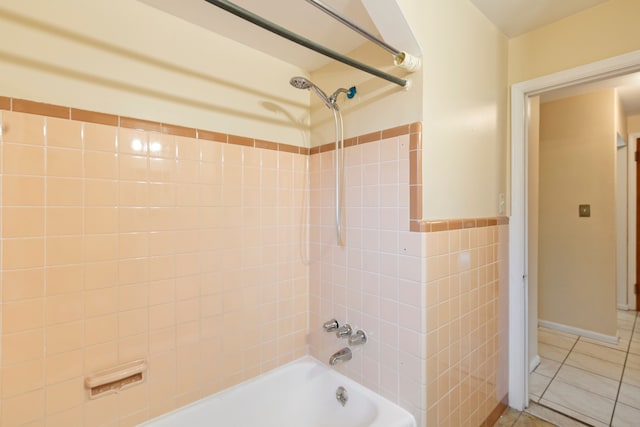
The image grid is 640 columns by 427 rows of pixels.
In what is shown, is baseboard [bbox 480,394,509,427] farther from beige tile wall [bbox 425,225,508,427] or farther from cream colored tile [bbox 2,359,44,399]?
cream colored tile [bbox 2,359,44,399]

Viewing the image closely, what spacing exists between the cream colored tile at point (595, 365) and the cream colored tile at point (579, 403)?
386 millimetres

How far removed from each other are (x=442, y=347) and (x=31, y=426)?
159cm

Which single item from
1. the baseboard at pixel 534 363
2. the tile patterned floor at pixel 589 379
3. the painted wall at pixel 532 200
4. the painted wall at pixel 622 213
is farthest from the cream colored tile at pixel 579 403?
the painted wall at pixel 622 213

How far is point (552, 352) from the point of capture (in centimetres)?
247

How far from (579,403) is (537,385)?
231 mm

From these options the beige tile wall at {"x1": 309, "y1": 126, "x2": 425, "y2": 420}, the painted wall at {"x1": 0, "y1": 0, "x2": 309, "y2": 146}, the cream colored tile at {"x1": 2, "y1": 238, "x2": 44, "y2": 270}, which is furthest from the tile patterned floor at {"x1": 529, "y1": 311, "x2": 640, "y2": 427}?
the cream colored tile at {"x1": 2, "y1": 238, "x2": 44, "y2": 270}

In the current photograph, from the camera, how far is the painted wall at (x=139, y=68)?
981 millimetres

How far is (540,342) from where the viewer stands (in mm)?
2672

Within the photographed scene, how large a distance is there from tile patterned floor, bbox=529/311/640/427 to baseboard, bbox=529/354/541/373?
0.03m

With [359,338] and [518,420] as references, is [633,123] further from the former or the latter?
[359,338]

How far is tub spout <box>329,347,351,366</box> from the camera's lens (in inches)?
56.6

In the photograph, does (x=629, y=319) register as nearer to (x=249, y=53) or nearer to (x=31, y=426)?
(x=249, y=53)

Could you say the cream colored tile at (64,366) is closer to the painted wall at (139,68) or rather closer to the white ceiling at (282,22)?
the painted wall at (139,68)

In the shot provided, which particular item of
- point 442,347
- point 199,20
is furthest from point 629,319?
point 199,20
